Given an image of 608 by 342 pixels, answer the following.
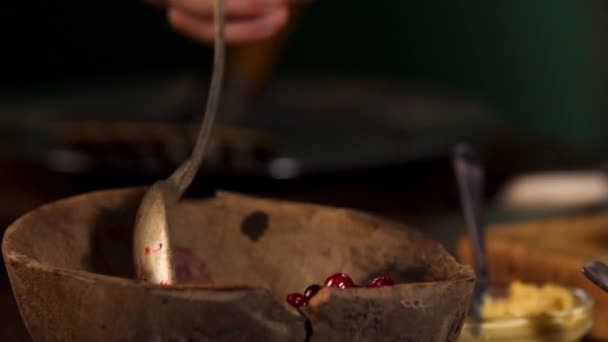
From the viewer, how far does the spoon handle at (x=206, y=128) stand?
86 centimetres

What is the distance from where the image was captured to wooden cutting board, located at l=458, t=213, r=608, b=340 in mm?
1131

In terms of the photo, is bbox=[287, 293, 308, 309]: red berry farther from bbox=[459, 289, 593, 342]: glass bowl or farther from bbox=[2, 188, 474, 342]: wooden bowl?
bbox=[459, 289, 593, 342]: glass bowl

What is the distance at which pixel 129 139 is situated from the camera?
79.0 inches

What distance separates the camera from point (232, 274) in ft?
2.89

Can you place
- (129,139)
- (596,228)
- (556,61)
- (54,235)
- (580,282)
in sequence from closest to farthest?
1. (54,235)
2. (580,282)
3. (596,228)
4. (129,139)
5. (556,61)

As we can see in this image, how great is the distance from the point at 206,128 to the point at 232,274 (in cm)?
11

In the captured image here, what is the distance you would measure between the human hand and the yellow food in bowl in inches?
15.5

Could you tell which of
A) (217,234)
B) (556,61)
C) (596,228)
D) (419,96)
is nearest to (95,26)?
(419,96)

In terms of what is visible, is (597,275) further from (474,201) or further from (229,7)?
(229,7)

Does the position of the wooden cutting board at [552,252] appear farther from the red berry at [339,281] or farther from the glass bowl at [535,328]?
the red berry at [339,281]

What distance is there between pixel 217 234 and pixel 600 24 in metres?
2.56

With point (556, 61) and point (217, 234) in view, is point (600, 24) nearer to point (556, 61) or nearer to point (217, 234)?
point (556, 61)

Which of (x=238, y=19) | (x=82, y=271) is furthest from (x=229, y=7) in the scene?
(x=82, y=271)

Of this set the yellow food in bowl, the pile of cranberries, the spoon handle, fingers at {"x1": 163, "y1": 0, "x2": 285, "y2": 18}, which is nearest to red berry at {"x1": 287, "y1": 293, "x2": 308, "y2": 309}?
the pile of cranberries
